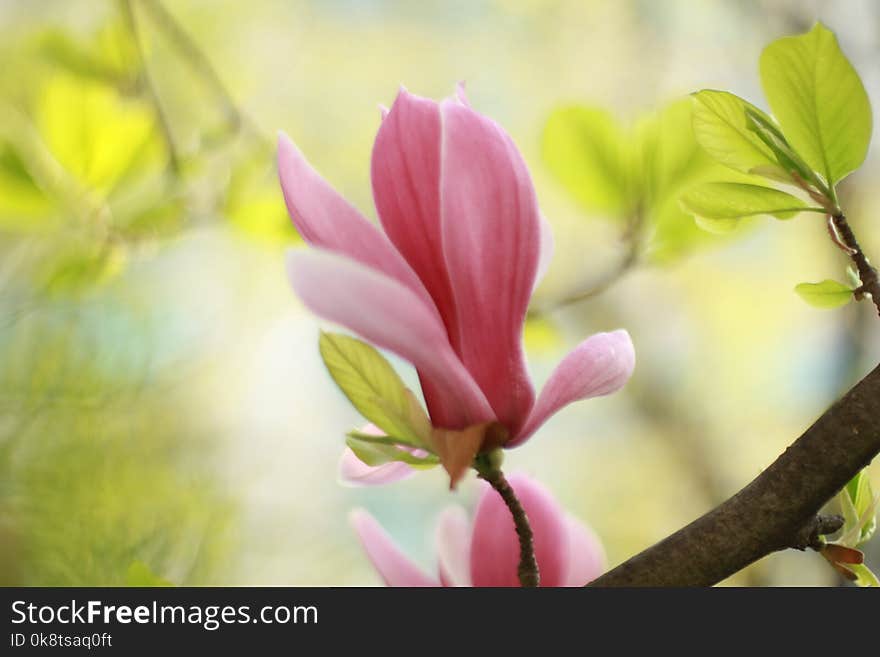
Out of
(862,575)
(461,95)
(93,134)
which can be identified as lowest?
(862,575)

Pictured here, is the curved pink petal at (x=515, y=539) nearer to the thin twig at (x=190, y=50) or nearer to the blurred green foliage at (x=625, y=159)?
the blurred green foliage at (x=625, y=159)

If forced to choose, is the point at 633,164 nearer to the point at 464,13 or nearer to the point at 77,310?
the point at 77,310

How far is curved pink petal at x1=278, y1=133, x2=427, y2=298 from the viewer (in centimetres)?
20

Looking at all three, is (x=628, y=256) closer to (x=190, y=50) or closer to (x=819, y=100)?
(x=819, y=100)

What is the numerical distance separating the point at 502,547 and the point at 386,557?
0.12 ft

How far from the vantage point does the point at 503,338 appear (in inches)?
8.7

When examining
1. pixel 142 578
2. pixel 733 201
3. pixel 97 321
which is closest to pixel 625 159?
pixel 733 201

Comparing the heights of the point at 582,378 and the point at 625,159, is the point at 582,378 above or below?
below

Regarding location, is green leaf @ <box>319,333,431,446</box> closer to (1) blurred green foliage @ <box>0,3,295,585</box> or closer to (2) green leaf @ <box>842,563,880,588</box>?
(2) green leaf @ <box>842,563,880,588</box>

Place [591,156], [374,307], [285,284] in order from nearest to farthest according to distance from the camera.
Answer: [374,307], [591,156], [285,284]

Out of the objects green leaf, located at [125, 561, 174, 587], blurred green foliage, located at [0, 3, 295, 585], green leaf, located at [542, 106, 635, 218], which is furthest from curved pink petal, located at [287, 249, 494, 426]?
blurred green foliage, located at [0, 3, 295, 585]

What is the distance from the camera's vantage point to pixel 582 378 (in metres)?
0.22
